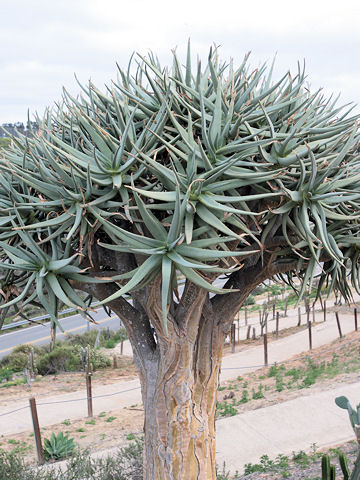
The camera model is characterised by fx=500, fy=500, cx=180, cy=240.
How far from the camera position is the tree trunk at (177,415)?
438 centimetres

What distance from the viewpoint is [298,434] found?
8.09 m

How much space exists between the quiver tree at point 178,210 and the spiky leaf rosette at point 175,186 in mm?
14

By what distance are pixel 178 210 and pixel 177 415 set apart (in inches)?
85.5

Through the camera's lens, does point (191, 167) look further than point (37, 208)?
No

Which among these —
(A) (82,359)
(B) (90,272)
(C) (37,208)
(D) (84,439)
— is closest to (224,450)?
(D) (84,439)

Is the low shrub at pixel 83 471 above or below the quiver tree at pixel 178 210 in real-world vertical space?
below

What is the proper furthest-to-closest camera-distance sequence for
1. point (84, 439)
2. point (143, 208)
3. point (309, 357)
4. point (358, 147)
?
point (309, 357)
point (84, 439)
point (358, 147)
point (143, 208)

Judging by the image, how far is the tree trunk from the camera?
4.38m

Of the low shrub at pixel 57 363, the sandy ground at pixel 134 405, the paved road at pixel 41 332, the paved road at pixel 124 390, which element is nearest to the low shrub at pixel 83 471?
the sandy ground at pixel 134 405

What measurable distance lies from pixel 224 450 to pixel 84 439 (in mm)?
2981

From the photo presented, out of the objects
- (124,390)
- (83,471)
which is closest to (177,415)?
(83,471)

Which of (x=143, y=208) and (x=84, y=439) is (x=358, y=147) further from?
(x=84, y=439)

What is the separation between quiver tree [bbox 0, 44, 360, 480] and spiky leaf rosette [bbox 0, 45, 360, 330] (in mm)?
14

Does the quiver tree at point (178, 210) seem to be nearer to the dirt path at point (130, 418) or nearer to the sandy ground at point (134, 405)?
the dirt path at point (130, 418)
